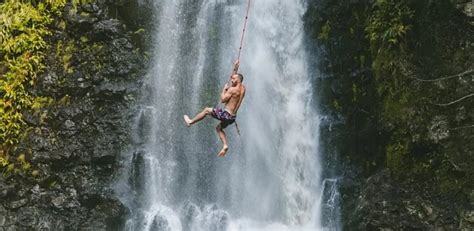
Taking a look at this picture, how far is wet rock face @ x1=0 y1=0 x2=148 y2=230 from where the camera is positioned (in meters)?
12.2

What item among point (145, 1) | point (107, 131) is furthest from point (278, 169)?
point (145, 1)

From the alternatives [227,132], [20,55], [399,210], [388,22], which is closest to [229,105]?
[227,132]

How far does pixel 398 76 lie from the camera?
39.3 ft

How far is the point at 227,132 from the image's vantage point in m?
13.6

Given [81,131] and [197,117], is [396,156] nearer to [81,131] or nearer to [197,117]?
[197,117]

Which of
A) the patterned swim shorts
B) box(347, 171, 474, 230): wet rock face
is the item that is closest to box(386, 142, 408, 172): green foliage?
box(347, 171, 474, 230): wet rock face

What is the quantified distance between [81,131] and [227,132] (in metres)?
3.44

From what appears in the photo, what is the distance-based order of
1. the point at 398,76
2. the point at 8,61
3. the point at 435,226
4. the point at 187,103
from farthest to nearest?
the point at 187,103
the point at 8,61
the point at 398,76
the point at 435,226

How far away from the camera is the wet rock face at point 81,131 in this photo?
12.2 m

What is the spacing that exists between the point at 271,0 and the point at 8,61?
21.8 feet

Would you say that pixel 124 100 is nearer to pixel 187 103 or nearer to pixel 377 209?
pixel 187 103

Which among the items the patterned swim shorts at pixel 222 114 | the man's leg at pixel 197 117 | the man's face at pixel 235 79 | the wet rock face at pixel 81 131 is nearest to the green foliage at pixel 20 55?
the wet rock face at pixel 81 131

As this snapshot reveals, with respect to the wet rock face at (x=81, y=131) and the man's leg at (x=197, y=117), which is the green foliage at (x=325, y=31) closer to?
the wet rock face at (x=81, y=131)

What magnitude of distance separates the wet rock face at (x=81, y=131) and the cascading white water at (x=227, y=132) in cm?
46
